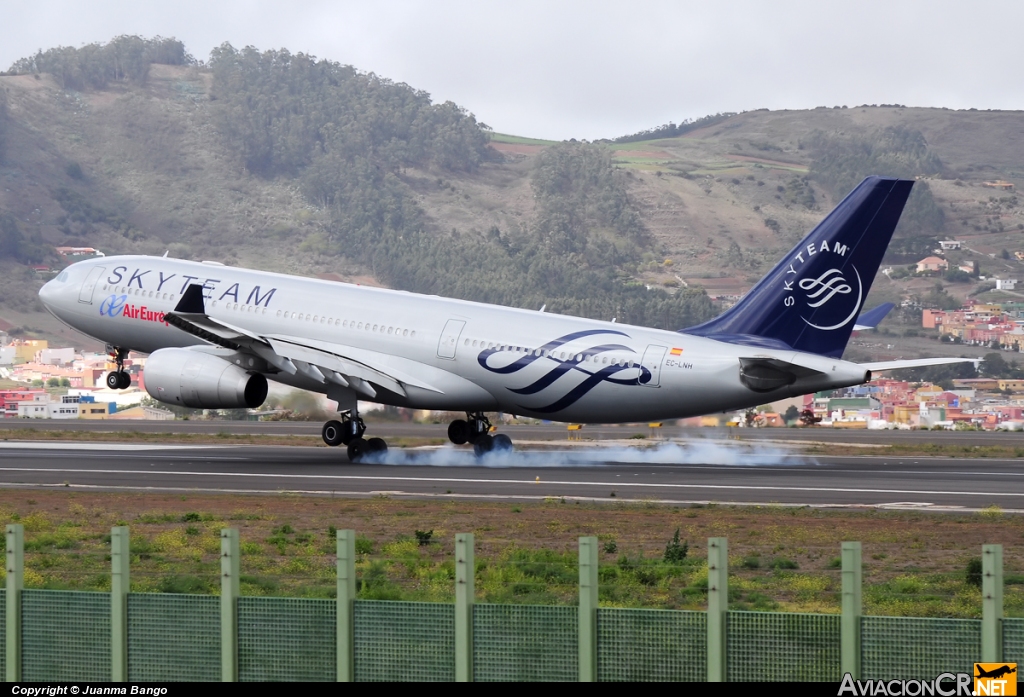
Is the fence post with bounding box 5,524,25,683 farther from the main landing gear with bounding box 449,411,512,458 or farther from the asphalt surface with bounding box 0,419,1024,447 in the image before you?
the asphalt surface with bounding box 0,419,1024,447

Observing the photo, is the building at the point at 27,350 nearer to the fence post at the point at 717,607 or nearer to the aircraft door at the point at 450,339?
the aircraft door at the point at 450,339

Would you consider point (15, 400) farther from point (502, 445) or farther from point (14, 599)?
point (14, 599)

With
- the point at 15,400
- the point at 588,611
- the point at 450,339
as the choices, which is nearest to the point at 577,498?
the point at 450,339

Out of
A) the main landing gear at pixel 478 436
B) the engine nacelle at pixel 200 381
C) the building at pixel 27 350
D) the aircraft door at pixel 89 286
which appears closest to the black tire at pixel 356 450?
the engine nacelle at pixel 200 381

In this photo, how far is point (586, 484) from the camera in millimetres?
37781

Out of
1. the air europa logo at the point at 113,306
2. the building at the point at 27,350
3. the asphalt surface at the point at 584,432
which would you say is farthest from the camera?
the building at the point at 27,350

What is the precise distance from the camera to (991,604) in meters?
11.6

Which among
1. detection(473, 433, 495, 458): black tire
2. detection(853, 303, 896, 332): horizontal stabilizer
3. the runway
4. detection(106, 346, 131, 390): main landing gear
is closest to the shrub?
the runway

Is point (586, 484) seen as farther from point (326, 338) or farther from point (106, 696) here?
point (106, 696)

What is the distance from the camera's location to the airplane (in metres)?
40.8

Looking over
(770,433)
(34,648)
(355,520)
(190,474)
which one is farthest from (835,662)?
(770,433)

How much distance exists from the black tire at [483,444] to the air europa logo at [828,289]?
11.7 meters

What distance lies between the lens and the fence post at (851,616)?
11758 millimetres

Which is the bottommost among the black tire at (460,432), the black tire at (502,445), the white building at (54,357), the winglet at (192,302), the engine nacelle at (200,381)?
the black tire at (502,445)
